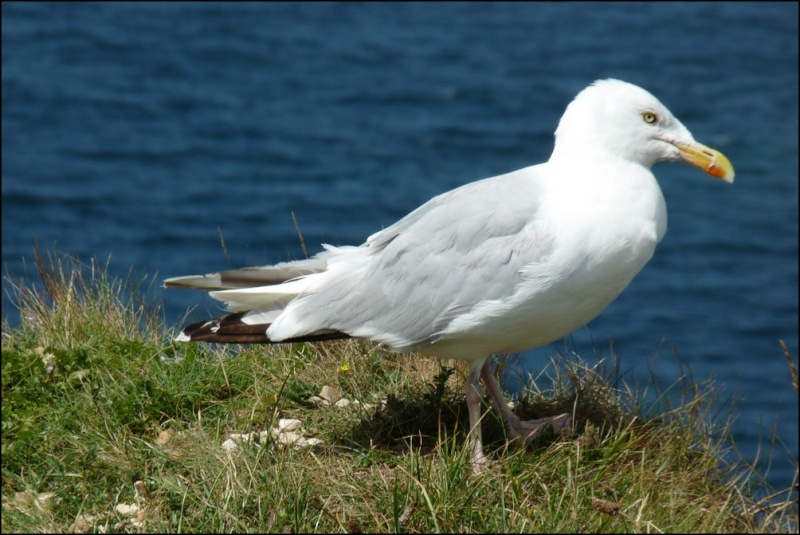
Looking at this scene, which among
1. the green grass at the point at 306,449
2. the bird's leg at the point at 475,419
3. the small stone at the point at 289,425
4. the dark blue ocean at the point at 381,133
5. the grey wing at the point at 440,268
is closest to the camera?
the green grass at the point at 306,449

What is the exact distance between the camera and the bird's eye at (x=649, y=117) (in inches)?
218

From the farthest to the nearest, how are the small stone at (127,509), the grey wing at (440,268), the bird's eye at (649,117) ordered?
the bird's eye at (649,117) < the grey wing at (440,268) < the small stone at (127,509)

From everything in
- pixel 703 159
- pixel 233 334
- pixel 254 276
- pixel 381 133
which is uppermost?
pixel 703 159

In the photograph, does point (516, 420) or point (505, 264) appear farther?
point (516, 420)

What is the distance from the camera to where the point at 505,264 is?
5.30 meters

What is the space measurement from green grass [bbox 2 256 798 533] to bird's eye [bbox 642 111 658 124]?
145 centimetres

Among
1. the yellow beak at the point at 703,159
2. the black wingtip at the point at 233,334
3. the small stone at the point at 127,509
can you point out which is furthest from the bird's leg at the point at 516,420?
the small stone at the point at 127,509

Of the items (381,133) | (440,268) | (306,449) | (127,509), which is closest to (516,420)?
(440,268)

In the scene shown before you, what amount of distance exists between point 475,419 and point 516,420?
30 cm

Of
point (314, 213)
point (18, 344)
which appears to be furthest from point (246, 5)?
point (18, 344)

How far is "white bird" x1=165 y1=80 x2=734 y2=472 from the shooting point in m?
5.21

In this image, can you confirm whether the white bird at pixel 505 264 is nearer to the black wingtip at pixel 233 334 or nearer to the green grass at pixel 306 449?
the black wingtip at pixel 233 334

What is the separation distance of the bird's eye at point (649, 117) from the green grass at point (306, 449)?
1447 mm

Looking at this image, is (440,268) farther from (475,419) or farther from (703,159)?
(703,159)
